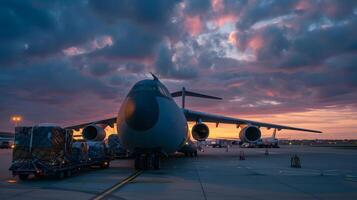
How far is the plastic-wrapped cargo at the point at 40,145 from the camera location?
15.4m

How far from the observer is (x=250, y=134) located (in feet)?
100

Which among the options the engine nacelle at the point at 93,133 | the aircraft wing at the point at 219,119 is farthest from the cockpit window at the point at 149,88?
the aircraft wing at the point at 219,119

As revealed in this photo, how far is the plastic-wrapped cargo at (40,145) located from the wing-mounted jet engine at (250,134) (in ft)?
56.9

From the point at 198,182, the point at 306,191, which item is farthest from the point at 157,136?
the point at 306,191

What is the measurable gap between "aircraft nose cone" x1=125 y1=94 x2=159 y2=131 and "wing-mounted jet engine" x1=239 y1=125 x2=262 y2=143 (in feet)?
49.6

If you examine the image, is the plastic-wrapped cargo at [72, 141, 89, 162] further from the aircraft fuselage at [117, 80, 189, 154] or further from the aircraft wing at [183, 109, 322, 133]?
the aircraft wing at [183, 109, 322, 133]

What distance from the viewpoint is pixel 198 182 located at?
13.7 m

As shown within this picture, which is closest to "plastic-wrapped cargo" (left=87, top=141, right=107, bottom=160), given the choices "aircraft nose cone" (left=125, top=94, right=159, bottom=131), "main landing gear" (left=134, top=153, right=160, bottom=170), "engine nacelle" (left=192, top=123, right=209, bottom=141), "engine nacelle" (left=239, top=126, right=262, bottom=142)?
"main landing gear" (left=134, top=153, right=160, bottom=170)

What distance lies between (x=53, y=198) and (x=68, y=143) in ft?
25.1

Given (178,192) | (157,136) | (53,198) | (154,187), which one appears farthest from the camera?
(157,136)

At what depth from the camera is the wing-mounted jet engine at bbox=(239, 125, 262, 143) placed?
3027cm

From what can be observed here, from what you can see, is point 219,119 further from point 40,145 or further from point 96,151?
point 40,145

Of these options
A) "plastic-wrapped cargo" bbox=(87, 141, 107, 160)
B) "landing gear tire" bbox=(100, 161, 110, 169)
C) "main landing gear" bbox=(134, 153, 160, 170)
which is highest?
"plastic-wrapped cargo" bbox=(87, 141, 107, 160)

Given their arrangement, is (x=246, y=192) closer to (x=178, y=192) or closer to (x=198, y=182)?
(x=178, y=192)
